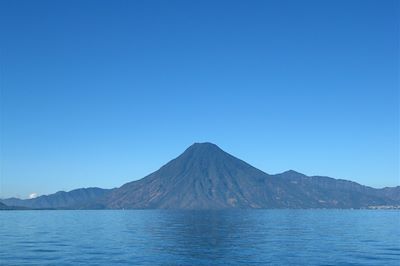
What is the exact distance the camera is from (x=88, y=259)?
7756cm

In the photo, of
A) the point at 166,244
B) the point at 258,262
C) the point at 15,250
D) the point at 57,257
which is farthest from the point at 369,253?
the point at 15,250

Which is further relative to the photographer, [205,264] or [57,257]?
[57,257]

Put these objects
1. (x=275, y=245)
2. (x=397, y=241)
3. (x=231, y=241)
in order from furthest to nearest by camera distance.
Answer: (x=397, y=241), (x=231, y=241), (x=275, y=245)

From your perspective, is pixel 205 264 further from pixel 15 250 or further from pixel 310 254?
pixel 15 250

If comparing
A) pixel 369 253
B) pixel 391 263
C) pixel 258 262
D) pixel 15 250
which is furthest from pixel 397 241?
pixel 15 250

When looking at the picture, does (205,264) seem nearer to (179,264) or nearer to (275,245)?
(179,264)

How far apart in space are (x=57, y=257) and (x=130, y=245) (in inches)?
910

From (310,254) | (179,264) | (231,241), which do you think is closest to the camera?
(179,264)

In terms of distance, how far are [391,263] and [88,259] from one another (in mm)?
53465

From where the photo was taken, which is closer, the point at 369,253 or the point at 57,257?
the point at 57,257

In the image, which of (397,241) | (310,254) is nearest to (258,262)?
(310,254)

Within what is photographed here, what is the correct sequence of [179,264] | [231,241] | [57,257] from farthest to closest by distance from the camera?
[231,241] → [57,257] → [179,264]

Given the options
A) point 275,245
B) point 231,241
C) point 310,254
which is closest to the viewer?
point 310,254

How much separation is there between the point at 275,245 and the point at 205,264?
102ft
